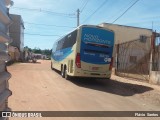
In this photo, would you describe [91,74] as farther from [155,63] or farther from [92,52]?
[155,63]

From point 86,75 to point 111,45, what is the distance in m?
2.36

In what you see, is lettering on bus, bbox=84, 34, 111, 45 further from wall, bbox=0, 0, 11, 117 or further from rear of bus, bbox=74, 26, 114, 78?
wall, bbox=0, 0, 11, 117

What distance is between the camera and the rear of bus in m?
16.5

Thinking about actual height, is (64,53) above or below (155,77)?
above

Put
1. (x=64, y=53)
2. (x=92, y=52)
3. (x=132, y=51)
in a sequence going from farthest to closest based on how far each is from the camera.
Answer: (x=132, y=51) → (x=64, y=53) → (x=92, y=52)

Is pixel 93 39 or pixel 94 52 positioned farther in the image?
pixel 94 52

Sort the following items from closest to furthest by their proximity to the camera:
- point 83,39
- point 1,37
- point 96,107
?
→ point 1,37, point 96,107, point 83,39

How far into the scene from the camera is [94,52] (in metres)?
16.8

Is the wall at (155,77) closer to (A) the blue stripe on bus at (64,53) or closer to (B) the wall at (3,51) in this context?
(A) the blue stripe on bus at (64,53)

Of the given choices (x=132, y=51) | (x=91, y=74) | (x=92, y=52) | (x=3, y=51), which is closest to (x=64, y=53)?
(x=92, y=52)

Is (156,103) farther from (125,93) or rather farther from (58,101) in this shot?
(58,101)

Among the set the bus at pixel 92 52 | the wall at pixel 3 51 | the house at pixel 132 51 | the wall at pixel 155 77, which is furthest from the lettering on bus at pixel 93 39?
the wall at pixel 3 51

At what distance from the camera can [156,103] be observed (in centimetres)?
1191

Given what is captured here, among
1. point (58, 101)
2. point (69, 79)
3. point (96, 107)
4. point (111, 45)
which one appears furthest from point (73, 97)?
point (69, 79)
